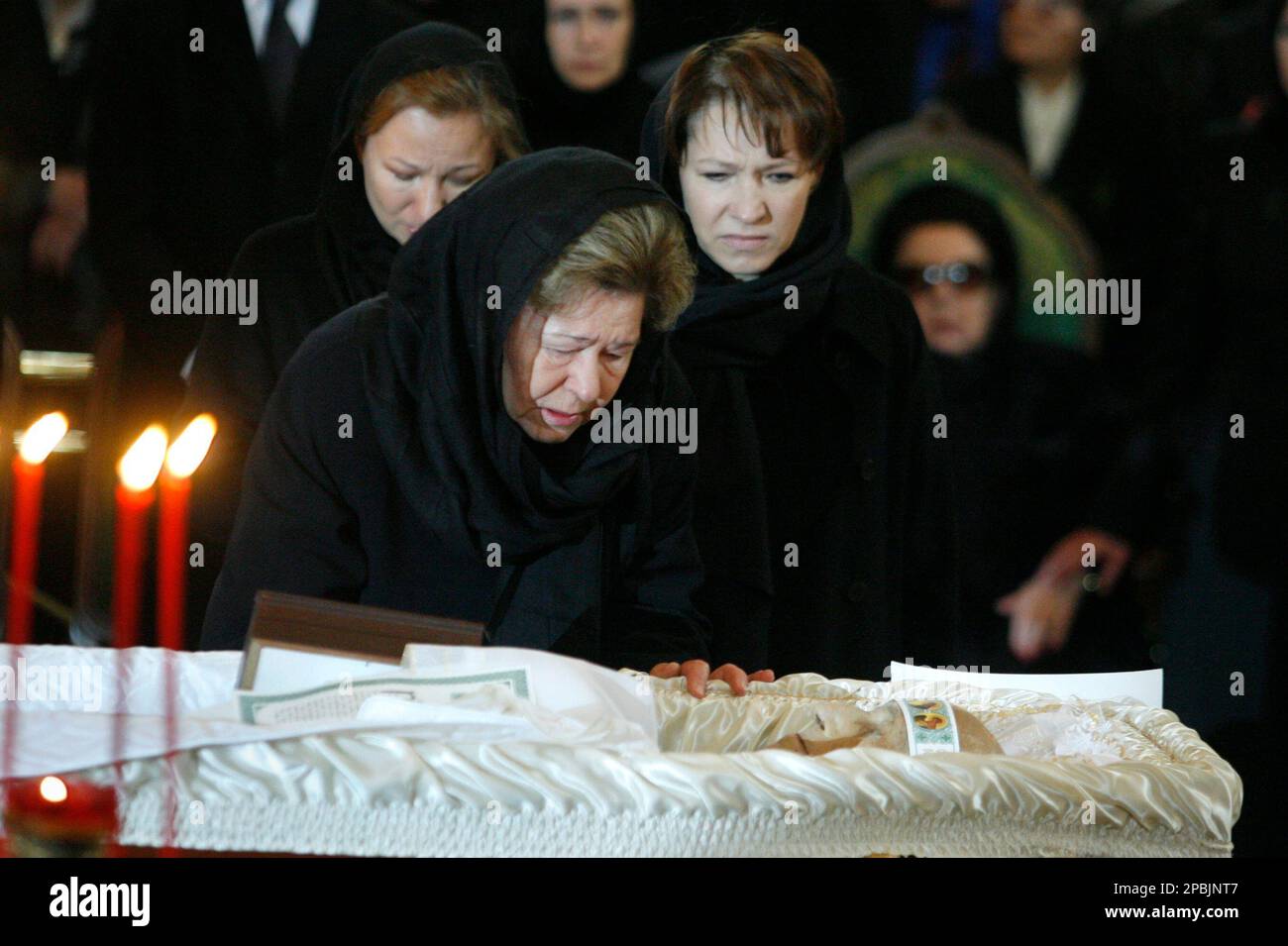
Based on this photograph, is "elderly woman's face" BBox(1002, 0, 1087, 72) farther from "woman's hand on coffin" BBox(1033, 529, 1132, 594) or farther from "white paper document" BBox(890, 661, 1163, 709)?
"white paper document" BBox(890, 661, 1163, 709)

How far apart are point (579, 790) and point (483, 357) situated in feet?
3.77

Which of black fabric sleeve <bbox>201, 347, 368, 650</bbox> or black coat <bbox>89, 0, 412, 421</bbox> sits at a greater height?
black coat <bbox>89, 0, 412, 421</bbox>

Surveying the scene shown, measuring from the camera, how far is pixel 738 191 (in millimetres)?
3053

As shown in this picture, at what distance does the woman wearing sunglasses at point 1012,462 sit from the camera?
319 centimetres

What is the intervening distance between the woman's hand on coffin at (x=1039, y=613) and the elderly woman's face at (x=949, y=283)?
1.66 feet

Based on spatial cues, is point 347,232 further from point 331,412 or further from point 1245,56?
point 1245,56

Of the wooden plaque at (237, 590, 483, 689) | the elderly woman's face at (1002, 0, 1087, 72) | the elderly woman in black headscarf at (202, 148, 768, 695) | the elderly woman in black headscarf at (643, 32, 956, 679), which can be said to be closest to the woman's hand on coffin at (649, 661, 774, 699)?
the elderly woman in black headscarf at (202, 148, 768, 695)

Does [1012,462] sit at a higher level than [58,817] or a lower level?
higher

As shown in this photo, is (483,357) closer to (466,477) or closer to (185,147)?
(466,477)

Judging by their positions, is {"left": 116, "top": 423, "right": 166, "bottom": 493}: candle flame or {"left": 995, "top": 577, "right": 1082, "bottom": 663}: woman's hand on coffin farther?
{"left": 995, "top": 577, "right": 1082, "bottom": 663}: woman's hand on coffin

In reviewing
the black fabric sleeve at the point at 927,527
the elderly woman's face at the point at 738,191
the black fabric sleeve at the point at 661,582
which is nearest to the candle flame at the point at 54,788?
the black fabric sleeve at the point at 661,582

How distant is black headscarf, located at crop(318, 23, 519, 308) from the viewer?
302 cm

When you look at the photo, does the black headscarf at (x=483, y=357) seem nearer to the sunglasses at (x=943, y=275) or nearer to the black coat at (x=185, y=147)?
the black coat at (x=185, y=147)

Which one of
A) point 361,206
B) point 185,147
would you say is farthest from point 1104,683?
point 185,147
